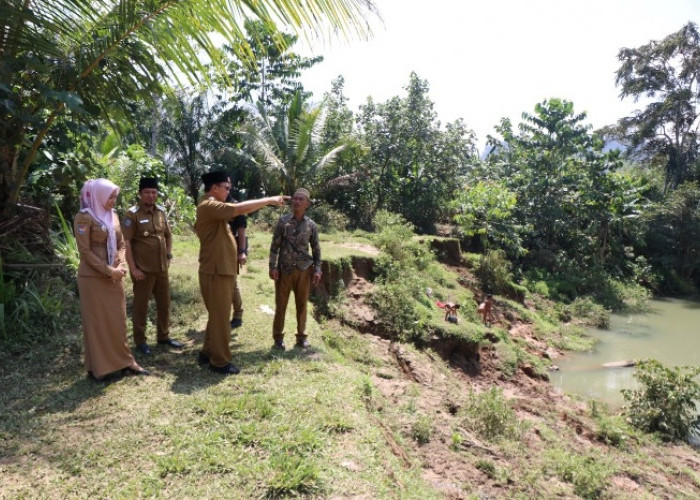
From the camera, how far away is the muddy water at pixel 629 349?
1039 cm

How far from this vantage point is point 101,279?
13.7 feet

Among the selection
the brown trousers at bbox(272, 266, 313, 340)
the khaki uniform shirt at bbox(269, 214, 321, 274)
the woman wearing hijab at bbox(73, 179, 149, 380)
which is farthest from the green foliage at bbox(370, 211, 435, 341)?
the woman wearing hijab at bbox(73, 179, 149, 380)

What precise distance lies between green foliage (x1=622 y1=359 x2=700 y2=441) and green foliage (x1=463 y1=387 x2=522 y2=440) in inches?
125

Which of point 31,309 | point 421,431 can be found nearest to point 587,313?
point 421,431

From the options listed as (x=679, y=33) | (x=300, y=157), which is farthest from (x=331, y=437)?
(x=679, y=33)

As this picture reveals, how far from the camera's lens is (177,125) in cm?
1798

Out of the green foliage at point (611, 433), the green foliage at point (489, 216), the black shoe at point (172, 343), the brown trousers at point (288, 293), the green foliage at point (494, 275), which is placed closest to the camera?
the black shoe at point (172, 343)

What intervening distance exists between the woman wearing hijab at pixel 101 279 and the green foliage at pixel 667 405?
7473mm

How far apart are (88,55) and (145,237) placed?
1.75m

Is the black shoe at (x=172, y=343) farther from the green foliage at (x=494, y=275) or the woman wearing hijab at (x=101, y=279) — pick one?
the green foliage at (x=494, y=275)

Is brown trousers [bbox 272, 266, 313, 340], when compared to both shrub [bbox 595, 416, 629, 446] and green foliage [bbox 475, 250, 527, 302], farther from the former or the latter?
green foliage [bbox 475, 250, 527, 302]

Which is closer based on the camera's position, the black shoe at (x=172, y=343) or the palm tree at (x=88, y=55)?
the palm tree at (x=88, y=55)

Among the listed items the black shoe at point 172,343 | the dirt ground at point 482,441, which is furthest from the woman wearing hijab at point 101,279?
the dirt ground at point 482,441

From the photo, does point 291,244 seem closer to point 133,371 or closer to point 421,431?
point 133,371
